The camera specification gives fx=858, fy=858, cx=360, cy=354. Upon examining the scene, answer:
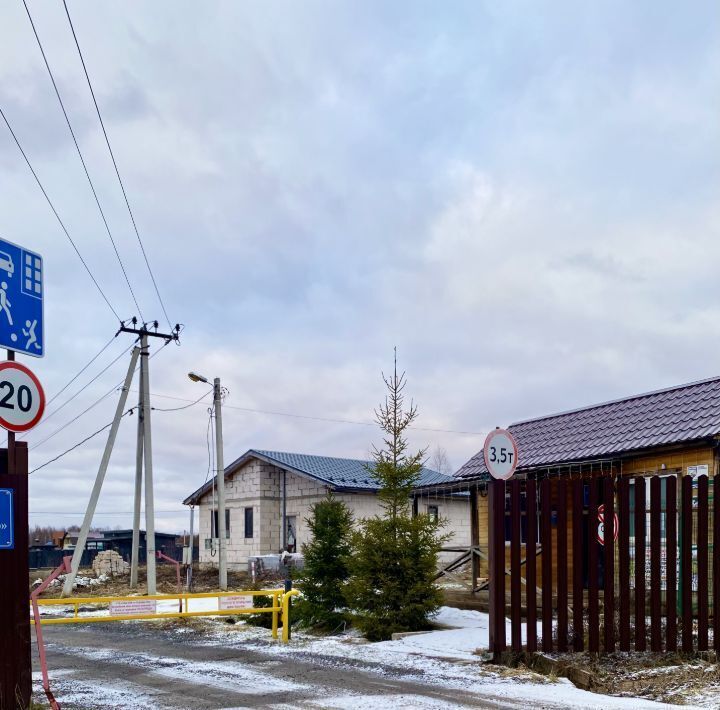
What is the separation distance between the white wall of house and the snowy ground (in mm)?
20185

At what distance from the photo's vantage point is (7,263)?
8828mm

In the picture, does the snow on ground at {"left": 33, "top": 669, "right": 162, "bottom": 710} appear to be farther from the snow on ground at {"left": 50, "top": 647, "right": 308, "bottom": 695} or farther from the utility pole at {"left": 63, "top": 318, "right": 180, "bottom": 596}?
the utility pole at {"left": 63, "top": 318, "right": 180, "bottom": 596}

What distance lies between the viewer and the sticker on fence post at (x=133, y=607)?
1284cm

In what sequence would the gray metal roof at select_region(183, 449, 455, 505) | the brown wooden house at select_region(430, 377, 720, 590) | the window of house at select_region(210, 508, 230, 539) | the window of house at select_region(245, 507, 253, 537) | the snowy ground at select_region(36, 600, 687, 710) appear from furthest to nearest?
the window of house at select_region(210, 508, 230, 539) → the window of house at select_region(245, 507, 253, 537) → the gray metal roof at select_region(183, 449, 455, 505) → the brown wooden house at select_region(430, 377, 720, 590) → the snowy ground at select_region(36, 600, 687, 710)

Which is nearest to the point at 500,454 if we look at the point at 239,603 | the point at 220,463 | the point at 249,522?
the point at 239,603

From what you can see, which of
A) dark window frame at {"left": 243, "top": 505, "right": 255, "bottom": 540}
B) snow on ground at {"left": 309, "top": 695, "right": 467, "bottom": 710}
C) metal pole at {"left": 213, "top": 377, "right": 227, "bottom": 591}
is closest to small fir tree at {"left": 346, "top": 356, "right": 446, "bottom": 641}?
snow on ground at {"left": 309, "top": 695, "right": 467, "bottom": 710}

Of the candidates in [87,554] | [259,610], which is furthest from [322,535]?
[87,554]

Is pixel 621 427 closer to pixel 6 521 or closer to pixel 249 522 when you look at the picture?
pixel 6 521

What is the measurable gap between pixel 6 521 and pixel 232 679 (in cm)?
396

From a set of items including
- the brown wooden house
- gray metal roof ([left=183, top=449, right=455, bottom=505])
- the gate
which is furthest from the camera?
gray metal roof ([left=183, top=449, right=455, bottom=505])

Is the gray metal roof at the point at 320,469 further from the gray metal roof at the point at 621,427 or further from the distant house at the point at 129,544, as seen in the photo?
the gray metal roof at the point at 621,427

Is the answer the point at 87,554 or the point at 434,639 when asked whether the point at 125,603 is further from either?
the point at 87,554

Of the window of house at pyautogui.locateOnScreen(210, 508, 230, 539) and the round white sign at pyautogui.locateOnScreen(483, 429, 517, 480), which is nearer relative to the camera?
the round white sign at pyautogui.locateOnScreen(483, 429, 517, 480)

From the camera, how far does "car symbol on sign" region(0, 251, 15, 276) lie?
8758mm
